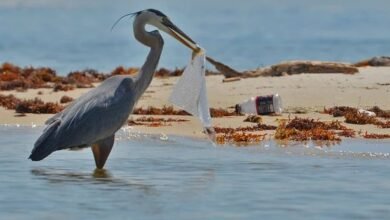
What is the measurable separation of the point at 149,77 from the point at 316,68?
331 inches

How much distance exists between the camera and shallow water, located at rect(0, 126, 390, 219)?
971 cm

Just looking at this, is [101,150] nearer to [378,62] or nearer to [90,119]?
[90,119]

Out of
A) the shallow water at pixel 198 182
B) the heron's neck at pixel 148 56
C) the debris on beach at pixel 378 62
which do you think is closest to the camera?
the shallow water at pixel 198 182

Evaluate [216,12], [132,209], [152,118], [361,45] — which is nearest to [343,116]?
[152,118]

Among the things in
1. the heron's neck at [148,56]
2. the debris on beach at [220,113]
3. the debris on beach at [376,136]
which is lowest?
the debris on beach at [376,136]

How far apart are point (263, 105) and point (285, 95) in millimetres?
1597

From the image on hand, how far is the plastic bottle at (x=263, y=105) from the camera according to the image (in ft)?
54.6

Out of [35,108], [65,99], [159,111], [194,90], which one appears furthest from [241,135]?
[65,99]

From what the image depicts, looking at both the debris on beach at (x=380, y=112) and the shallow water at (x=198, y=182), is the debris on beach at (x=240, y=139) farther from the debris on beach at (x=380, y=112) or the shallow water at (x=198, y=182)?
the debris on beach at (x=380, y=112)

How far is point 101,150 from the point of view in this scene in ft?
40.2

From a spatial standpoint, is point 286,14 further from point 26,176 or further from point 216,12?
point 26,176

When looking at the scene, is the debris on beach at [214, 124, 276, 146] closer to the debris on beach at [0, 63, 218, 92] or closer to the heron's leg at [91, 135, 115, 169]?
the heron's leg at [91, 135, 115, 169]

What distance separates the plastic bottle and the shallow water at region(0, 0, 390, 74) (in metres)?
13.7

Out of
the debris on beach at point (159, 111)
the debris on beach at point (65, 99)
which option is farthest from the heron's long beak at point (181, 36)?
the debris on beach at point (65, 99)
